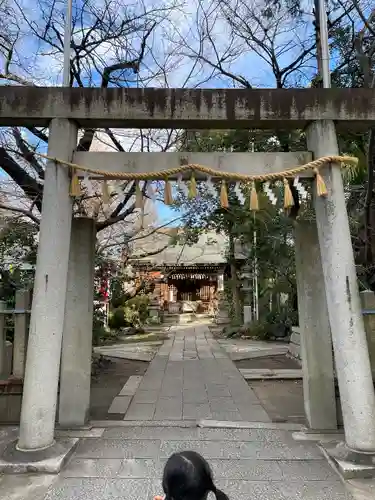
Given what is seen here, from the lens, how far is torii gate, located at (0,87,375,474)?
3.85m

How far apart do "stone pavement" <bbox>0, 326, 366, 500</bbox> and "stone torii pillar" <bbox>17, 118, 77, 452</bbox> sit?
18.5 inches

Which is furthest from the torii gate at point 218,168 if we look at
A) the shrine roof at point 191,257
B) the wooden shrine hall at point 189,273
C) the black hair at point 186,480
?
the shrine roof at point 191,257

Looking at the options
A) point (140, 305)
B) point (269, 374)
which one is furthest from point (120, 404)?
point (140, 305)

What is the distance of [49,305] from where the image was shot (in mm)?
3980

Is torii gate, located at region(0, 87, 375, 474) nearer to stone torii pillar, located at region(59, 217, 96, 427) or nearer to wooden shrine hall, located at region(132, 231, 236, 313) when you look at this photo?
stone torii pillar, located at region(59, 217, 96, 427)

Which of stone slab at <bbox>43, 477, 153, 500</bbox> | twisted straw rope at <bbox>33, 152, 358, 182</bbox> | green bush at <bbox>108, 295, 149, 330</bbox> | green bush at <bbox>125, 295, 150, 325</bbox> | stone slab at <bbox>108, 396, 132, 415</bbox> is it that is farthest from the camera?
green bush at <bbox>125, 295, 150, 325</bbox>

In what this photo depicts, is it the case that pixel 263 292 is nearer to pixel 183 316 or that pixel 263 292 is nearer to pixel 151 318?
pixel 151 318

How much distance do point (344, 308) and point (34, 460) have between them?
333 centimetres

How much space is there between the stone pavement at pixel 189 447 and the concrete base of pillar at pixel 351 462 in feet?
0.33

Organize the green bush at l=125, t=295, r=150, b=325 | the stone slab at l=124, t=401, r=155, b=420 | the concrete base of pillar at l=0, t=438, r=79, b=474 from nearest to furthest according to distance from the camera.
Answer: the concrete base of pillar at l=0, t=438, r=79, b=474 → the stone slab at l=124, t=401, r=155, b=420 → the green bush at l=125, t=295, r=150, b=325

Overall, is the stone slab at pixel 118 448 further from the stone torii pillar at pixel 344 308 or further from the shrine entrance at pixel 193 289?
the shrine entrance at pixel 193 289

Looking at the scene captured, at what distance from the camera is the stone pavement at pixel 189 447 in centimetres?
331

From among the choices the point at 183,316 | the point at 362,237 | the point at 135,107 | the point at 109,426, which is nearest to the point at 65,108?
the point at 135,107

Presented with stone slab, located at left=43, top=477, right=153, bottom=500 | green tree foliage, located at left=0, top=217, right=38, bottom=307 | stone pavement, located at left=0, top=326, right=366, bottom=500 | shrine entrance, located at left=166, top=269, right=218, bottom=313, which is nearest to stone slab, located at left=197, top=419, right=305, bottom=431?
stone pavement, located at left=0, top=326, right=366, bottom=500
